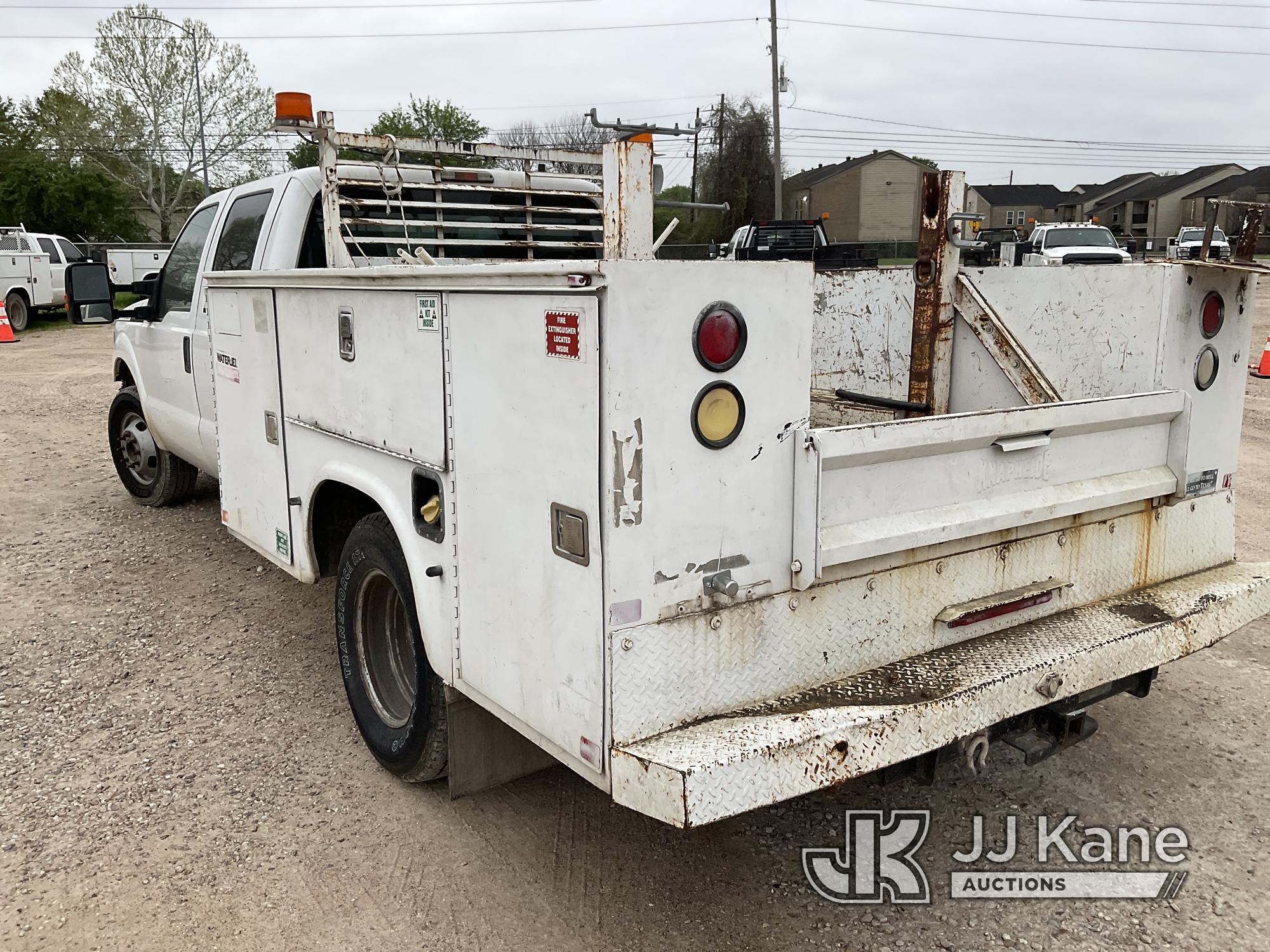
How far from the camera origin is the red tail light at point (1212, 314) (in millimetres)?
3475

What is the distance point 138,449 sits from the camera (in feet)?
24.1

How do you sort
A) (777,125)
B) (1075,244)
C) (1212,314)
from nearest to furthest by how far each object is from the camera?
1. (1212,314)
2. (1075,244)
3. (777,125)

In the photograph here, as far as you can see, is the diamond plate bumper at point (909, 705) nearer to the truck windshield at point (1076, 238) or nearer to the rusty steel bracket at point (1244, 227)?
the rusty steel bracket at point (1244, 227)

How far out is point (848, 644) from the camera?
2.77 metres

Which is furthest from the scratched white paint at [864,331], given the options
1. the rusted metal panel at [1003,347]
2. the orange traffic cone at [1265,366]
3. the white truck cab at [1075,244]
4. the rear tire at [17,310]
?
the rear tire at [17,310]

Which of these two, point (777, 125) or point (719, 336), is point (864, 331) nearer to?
point (719, 336)

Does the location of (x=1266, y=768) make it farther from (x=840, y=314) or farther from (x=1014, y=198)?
(x=1014, y=198)

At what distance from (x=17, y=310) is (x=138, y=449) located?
57.8 ft

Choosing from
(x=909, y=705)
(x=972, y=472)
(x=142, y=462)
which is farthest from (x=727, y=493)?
(x=142, y=462)

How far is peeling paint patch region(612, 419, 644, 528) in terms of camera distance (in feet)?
7.57

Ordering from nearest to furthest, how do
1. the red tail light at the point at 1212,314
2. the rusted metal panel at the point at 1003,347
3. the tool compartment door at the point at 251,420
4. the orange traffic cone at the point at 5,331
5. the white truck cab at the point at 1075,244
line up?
the red tail light at the point at 1212,314 < the rusted metal panel at the point at 1003,347 < the tool compartment door at the point at 251,420 < the orange traffic cone at the point at 5,331 < the white truck cab at the point at 1075,244

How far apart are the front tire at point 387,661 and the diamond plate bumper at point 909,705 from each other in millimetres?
1190

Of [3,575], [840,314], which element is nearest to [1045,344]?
[840,314]

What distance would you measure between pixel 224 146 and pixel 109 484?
150 feet
